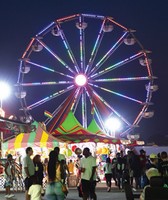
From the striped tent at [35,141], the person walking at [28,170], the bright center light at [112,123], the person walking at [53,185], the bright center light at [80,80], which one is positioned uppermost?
the bright center light at [80,80]

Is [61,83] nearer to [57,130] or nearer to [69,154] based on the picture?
[57,130]

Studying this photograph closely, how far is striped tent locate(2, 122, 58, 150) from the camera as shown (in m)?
23.7

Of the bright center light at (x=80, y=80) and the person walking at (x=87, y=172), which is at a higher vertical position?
the bright center light at (x=80, y=80)

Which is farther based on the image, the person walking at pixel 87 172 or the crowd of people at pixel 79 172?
the person walking at pixel 87 172

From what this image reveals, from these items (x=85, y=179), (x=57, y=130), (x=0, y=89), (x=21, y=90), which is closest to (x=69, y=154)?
(x=57, y=130)

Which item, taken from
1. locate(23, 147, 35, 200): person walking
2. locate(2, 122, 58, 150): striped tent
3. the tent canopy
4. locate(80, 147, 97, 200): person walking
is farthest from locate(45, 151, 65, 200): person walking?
the tent canopy

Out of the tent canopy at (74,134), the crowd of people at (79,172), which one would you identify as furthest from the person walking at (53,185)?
the tent canopy at (74,134)

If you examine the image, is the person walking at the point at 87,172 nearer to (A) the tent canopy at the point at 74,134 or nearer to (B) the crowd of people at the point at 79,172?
(B) the crowd of people at the point at 79,172

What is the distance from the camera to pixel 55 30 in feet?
104

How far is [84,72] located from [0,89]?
603 cm

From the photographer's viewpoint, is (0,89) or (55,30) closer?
(0,89)

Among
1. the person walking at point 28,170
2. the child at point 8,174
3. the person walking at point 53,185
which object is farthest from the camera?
the child at point 8,174

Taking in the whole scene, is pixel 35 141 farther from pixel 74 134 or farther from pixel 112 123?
pixel 112 123

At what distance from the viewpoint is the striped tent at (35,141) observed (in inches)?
931
